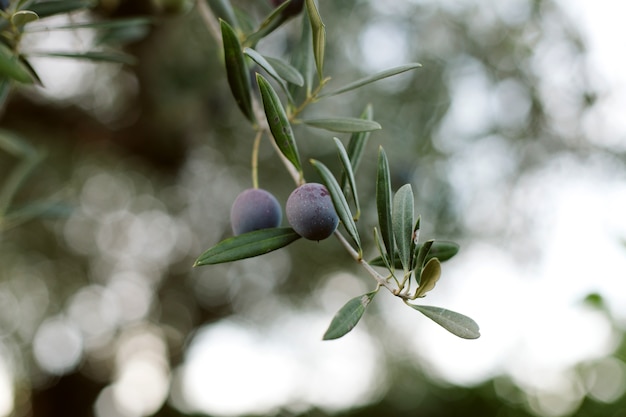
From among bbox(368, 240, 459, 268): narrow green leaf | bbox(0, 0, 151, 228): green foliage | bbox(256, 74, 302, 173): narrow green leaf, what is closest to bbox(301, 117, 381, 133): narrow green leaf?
bbox(256, 74, 302, 173): narrow green leaf

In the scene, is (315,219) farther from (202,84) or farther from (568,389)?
(568,389)

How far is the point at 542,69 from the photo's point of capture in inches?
116

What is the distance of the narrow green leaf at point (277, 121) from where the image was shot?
2.44 feet

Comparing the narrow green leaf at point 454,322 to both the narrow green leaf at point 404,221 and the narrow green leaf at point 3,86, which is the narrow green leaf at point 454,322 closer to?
the narrow green leaf at point 404,221

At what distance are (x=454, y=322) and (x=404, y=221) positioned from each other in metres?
0.15

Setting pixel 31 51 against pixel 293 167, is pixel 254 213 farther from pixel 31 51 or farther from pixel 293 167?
pixel 31 51

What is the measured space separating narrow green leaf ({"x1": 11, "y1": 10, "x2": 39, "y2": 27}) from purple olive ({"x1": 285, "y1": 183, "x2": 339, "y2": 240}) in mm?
466

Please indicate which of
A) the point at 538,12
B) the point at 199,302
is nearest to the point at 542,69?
the point at 538,12

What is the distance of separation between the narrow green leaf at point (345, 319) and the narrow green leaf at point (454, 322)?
7 centimetres

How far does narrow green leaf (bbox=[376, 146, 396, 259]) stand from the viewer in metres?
0.78

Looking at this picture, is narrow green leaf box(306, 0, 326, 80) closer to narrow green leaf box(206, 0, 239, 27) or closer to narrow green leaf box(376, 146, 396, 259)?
narrow green leaf box(376, 146, 396, 259)

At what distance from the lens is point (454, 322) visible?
0.73 metres

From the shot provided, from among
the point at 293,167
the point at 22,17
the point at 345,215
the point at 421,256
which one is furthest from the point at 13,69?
the point at 421,256

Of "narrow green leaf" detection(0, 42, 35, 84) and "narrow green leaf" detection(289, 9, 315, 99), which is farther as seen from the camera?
A: "narrow green leaf" detection(289, 9, 315, 99)
